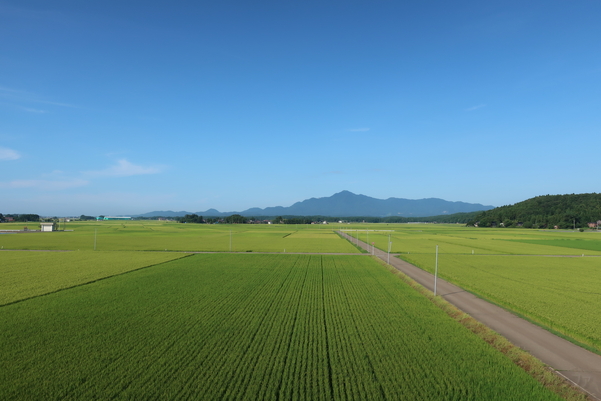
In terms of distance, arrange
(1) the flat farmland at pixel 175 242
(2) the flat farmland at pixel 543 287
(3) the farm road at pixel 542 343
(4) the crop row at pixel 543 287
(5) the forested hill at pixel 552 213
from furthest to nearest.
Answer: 1. (5) the forested hill at pixel 552 213
2. (1) the flat farmland at pixel 175 242
3. (4) the crop row at pixel 543 287
4. (2) the flat farmland at pixel 543 287
5. (3) the farm road at pixel 542 343

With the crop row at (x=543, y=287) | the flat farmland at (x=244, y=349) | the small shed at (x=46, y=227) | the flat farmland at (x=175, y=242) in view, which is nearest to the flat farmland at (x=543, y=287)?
the crop row at (x=543, y=287)

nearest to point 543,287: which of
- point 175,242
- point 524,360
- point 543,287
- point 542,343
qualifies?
point 543,287

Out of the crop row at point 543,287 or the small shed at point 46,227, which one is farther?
the small shed at point 46,227

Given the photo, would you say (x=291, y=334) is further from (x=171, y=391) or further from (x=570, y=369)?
(x=570, y=369)

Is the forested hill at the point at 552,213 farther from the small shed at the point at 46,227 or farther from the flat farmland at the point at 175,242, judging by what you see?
the small shed at the point at 46,227

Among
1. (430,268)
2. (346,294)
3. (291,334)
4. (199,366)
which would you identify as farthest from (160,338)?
(430,268)

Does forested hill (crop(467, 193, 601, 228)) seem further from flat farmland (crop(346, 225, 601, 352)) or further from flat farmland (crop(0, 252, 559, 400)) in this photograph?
flat farmland (crop(0, 252, 559, 400))

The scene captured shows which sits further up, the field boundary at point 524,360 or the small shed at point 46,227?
the small shed at point 46,227
